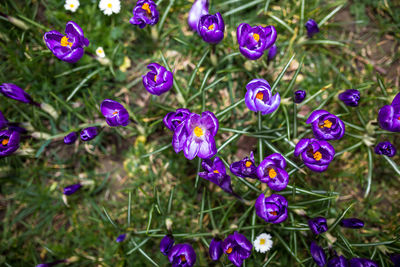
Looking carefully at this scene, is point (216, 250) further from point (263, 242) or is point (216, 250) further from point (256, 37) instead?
point (256, 37)

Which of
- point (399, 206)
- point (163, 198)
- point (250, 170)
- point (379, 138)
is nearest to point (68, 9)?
point (163, 198)

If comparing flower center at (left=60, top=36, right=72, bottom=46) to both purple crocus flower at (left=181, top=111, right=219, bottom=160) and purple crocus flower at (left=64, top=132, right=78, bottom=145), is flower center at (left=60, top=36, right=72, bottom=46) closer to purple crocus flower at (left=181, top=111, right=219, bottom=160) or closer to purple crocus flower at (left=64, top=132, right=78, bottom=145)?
purple crocus flower at (left=64, top=132, right=78, bottom=145)

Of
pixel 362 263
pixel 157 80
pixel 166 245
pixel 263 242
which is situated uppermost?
pixel 157 80

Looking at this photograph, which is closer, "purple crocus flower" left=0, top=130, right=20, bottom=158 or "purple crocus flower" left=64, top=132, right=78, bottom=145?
"purple crocus flower" left=0, top=130, right=20, bottom=158

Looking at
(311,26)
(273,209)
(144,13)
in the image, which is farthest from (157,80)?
(311,26)

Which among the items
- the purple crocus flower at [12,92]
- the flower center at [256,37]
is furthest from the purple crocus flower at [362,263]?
the purple crocus flower at [12,92]

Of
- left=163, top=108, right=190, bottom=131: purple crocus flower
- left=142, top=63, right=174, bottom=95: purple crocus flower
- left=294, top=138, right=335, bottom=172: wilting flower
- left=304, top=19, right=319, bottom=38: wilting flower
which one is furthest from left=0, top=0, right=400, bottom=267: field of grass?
left=294, top=138, right=335, bottom=172: wilting flower

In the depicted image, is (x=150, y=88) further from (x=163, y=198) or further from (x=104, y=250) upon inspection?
(x=104, y=250)
